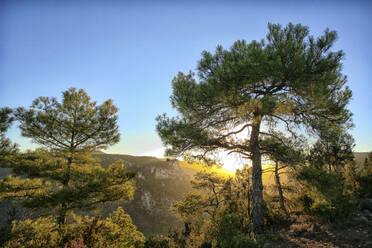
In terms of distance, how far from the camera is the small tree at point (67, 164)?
30.9 ft

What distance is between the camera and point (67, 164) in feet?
34.1

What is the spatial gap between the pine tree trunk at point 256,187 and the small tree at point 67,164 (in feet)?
24.8

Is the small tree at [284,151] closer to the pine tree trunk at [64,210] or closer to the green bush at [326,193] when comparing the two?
the green bush at [326,193]

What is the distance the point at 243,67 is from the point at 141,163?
71.4m

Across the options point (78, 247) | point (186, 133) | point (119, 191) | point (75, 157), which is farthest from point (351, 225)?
point (75, 157)

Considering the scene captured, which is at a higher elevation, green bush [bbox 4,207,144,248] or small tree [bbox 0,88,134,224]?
small tree [bbox 0,88,134,224]

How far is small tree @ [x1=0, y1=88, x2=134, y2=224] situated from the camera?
9.43 meters

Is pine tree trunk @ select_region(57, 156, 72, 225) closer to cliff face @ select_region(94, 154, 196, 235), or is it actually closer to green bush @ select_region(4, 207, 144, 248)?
green bush @ select_region(4, 207, 144, 248)

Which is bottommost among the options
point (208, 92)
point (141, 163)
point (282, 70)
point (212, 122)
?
point (141, 163)

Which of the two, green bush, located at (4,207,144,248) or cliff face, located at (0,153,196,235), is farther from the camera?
cliff face, located at (0,153,196,235)

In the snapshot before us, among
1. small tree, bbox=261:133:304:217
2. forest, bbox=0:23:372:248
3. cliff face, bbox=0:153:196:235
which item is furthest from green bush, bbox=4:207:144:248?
cliff face, bbox=0:153:196:235

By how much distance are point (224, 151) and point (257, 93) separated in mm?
3564

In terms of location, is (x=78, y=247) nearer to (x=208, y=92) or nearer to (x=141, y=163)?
(x=208, y=92)

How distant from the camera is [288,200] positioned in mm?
10141
